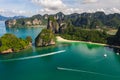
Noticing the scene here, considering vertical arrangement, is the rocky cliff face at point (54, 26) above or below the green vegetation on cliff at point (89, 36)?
above

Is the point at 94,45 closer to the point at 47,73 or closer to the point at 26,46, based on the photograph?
the point at 26,46

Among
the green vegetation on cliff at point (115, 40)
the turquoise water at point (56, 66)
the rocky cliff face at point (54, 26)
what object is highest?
the rocky cliff face at point (54, 26)

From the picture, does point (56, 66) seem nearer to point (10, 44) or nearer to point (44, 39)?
point (10, 44)

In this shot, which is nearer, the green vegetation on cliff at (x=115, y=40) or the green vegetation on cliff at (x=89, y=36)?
the green vegetation on cliff at (x=115, y=40)

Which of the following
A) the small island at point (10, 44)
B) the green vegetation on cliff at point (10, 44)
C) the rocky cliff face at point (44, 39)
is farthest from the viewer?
the rocky cliff face at point (44, 39)

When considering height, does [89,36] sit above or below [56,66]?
above

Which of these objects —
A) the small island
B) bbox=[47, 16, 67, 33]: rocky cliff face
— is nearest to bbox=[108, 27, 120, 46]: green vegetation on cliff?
the small island

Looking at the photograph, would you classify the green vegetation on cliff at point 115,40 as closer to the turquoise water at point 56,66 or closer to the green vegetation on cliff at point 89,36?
the green vegetation on cliff at point 89,36

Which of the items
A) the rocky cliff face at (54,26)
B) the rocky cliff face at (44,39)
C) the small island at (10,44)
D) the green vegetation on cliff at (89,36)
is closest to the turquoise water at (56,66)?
the small island at (10,44)

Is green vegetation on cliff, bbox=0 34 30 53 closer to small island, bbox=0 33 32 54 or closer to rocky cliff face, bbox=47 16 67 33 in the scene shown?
small island, bbox=0 33 32 54

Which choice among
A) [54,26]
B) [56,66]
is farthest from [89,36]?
[56,66]

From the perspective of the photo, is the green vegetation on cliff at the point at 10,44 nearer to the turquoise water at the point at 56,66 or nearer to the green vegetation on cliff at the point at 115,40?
the turquoise water at the point at 56,66

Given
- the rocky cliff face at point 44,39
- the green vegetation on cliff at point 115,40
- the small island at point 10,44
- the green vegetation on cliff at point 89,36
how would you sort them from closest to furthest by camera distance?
1. the small island at point 10,44
2. the rocky cliff face at point 44,39
3. the green vegetation on cliff at point 115,40
4. the green vegetation on cliff at point 89,36
